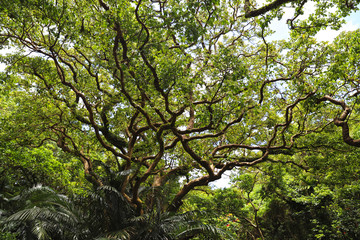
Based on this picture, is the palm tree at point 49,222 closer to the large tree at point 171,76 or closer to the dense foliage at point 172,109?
the dense foliage at point 172,109

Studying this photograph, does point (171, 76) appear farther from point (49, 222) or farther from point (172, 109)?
point (49, 222)

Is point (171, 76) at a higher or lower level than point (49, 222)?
higher

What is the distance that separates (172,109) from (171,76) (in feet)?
10.1

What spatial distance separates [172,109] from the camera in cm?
856

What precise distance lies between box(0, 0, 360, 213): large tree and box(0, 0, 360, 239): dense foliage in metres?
0.05

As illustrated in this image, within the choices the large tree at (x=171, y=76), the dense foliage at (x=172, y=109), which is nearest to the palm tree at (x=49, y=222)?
the dense foliage at (x=172, y=109)

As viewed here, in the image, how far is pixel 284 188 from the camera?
10.8 metres

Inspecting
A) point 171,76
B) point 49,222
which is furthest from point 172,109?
point 49,222

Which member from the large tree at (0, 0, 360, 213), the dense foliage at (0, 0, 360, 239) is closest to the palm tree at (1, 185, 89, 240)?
the dense foliage at (0, 0, 360, 239)

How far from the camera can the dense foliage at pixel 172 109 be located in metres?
5.65

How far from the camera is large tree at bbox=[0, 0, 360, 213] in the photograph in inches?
217

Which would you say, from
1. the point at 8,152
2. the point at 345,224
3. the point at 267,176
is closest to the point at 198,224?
the point at 267,176

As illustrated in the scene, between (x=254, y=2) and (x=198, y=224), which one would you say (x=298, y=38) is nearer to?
(x=254, y=2)

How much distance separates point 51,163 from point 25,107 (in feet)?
9.45
